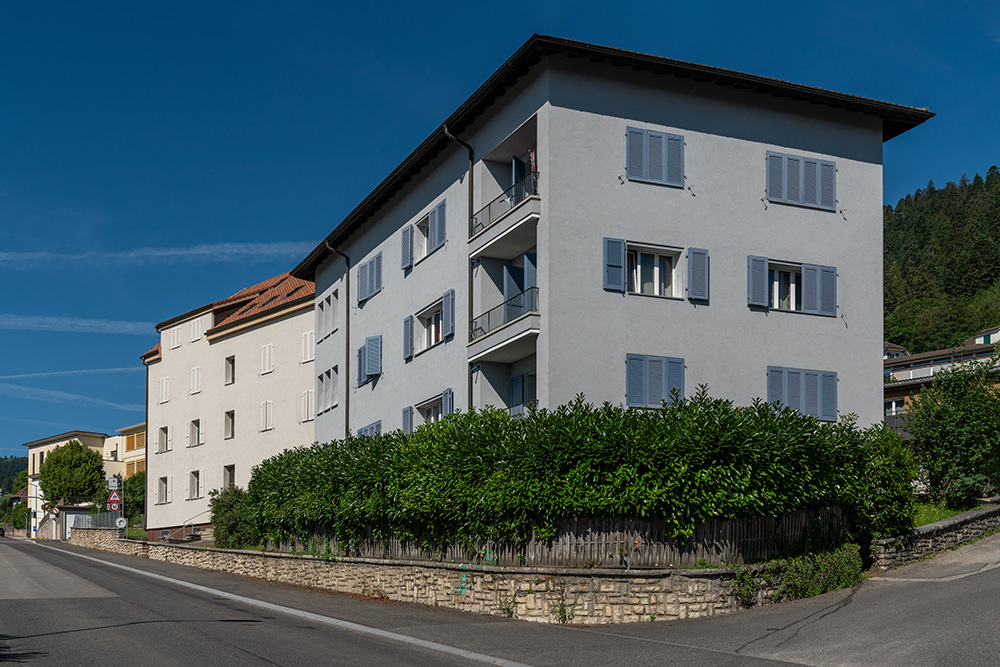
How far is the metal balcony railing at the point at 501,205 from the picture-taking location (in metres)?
25.8

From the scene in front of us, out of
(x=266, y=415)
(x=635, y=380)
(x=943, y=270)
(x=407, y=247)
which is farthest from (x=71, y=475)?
(x=943, y=270)

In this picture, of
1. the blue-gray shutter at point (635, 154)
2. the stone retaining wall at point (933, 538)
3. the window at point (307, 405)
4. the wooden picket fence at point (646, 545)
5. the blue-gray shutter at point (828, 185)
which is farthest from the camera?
the window at point (307, 405)

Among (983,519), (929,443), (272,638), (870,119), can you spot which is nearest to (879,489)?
(983,519)

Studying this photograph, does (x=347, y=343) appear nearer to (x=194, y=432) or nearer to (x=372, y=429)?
(x=372, y=429)

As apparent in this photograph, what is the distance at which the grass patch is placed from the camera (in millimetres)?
24500

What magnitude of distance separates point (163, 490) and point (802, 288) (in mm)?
41861

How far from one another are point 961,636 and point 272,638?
366 inches

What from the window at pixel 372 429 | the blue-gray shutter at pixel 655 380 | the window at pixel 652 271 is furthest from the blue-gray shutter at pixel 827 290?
the window at pixel 372 429

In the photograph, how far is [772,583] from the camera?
60.4ft

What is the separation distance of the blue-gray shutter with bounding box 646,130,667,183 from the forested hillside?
7533cm

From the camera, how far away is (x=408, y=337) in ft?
103

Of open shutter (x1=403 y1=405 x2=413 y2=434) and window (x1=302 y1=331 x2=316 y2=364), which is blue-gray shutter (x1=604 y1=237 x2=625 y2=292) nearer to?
open shutter (x1=403 y1=405 x2=413 y2=434)

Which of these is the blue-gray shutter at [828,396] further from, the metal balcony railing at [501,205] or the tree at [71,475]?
the tree at [71,475]

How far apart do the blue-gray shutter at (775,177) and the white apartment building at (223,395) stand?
1007 inches
